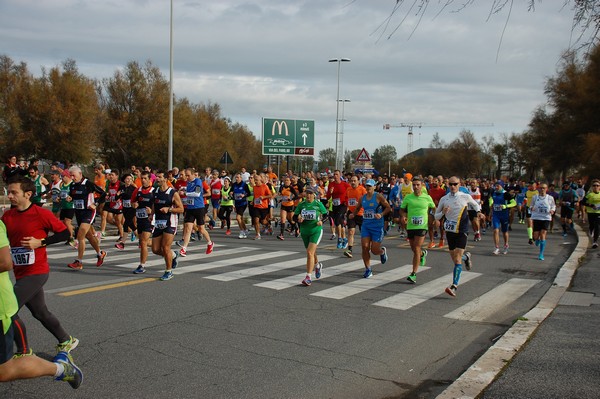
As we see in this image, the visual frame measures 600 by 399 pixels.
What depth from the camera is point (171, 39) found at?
89.1ft

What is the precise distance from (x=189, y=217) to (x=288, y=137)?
2165 cm

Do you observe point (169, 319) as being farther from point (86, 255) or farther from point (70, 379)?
point (86, 255)

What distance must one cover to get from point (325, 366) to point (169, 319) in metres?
2.44

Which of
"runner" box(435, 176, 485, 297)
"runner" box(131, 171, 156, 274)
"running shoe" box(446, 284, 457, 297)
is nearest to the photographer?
"running shoe" box(446, 284, 457, 297)

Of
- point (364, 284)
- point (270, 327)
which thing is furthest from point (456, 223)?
point (270, 327)

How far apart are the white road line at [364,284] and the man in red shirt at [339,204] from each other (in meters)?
3.57

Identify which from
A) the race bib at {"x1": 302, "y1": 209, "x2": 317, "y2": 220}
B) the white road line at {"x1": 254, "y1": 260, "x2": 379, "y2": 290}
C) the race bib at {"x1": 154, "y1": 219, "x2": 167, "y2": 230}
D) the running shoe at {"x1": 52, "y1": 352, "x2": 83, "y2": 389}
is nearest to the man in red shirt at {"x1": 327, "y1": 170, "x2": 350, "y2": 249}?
the white road line at {"x1": 254, "y1": 260, "x2": 379, "y2": 290}

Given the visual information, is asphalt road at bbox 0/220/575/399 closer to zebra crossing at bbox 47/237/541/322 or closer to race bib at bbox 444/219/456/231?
zebra crossing at bbox 47/237/541/322

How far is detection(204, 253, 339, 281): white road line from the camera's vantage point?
10.5 meters

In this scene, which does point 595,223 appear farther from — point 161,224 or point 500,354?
point 161,224

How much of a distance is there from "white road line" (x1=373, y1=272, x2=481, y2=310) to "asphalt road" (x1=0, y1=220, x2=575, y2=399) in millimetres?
22

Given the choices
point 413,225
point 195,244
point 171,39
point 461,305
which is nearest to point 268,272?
point 413,225

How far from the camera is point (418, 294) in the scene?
31.3 ft

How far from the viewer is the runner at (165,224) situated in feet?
33.0
